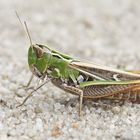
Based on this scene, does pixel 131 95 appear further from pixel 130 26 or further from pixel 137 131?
pixel 130 26

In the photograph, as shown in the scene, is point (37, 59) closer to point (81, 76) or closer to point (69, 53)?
point (81, 76)

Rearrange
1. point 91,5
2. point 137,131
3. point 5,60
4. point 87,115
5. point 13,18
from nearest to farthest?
point 137,131 → point 87,115 → point 5,60 → point 13,18 → point 91,5

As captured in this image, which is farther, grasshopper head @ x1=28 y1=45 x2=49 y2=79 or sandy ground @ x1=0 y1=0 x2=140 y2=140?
grasshopper head @ x1=28 y1=45 x2=49 y2=79

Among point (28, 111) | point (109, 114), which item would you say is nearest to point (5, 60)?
point (28, 111)

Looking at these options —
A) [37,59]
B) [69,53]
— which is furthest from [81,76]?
[69,53]

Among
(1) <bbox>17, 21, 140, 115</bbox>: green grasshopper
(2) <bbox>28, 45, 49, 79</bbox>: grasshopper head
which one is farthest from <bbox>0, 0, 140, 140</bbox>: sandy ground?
(2) <bbox>28, 45, 49, 79</bbox>: grasshopper head

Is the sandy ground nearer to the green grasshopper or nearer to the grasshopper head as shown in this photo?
the green grasshopper

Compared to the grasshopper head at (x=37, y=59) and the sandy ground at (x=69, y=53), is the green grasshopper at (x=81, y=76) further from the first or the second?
the sandy ground at (x=69, y=53)
